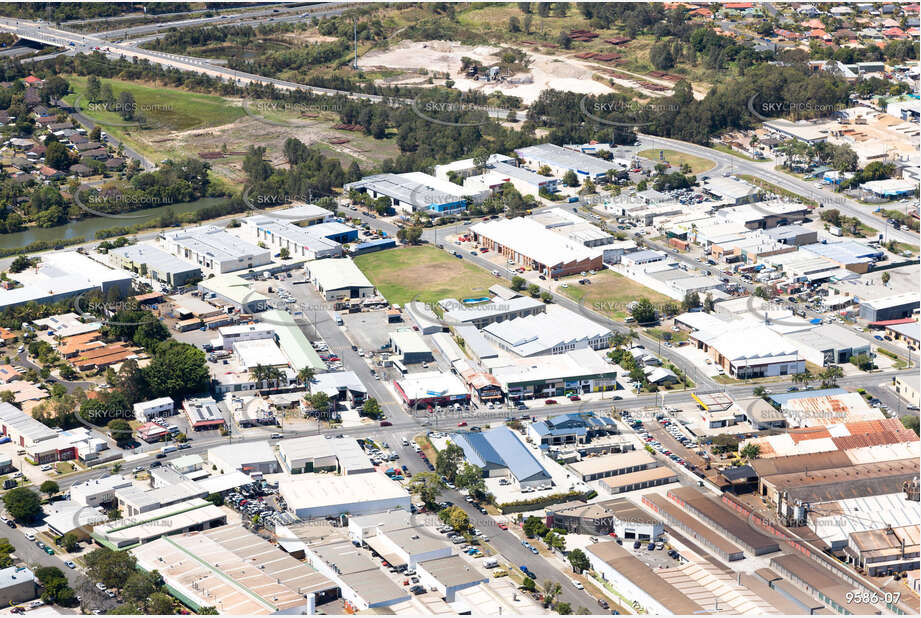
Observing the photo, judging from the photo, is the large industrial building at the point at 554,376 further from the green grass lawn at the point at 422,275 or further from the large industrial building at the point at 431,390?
the green grass lawn at the point at 422,275

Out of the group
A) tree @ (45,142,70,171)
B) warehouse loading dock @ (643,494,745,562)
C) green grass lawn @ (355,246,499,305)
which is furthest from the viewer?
tree @ (45,142,70,171)

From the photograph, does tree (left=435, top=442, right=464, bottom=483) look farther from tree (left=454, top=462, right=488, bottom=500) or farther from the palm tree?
the palm tree

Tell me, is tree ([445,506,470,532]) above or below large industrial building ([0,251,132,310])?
below

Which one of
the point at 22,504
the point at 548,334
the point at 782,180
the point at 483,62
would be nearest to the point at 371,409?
the point at 548,334

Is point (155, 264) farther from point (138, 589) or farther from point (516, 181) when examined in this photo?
point (138, 589)

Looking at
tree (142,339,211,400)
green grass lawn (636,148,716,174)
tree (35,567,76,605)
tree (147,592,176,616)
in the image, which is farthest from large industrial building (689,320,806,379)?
tree (35,567,76,605)
